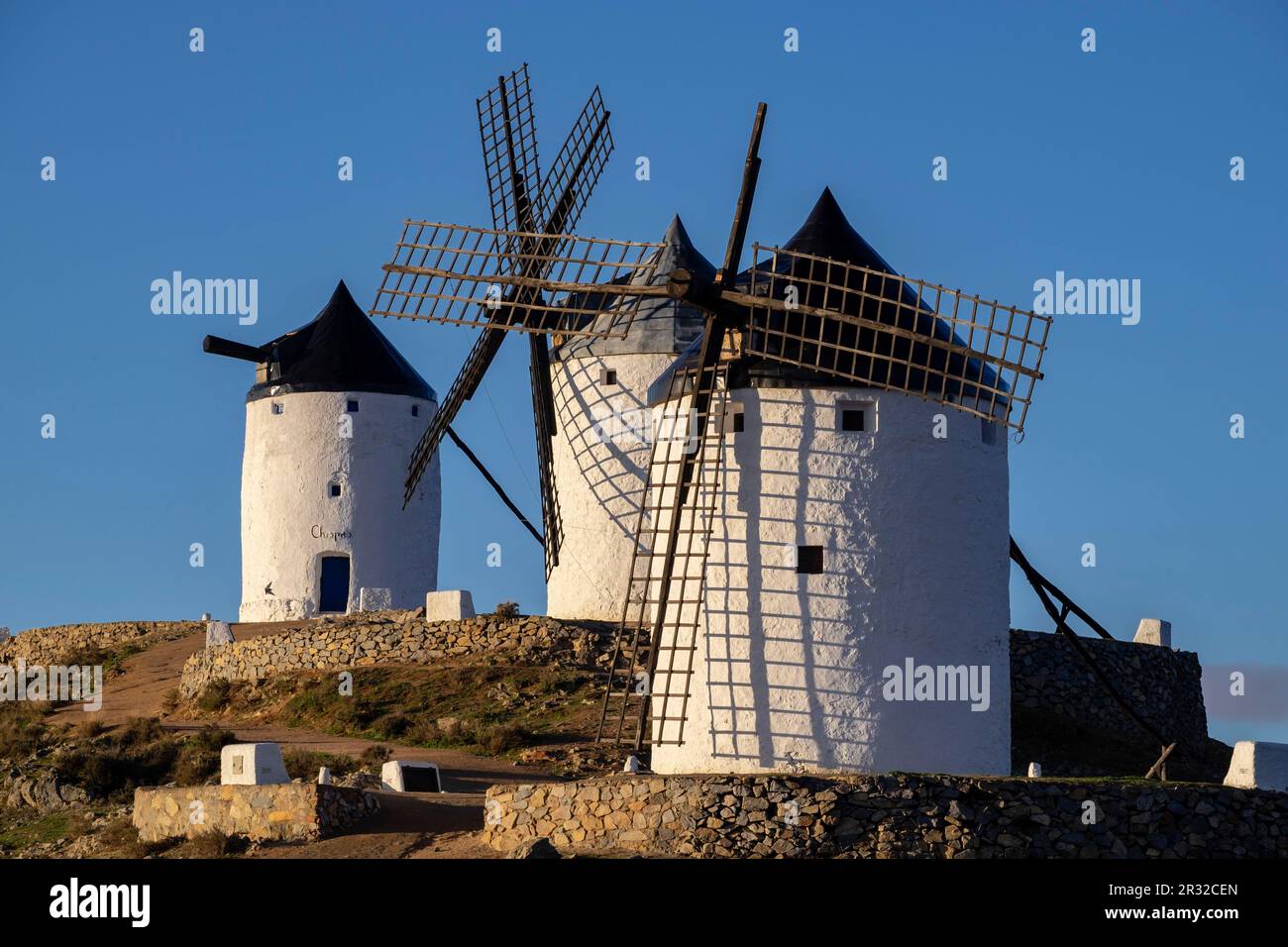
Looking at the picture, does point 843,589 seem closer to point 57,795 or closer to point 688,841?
point 688,841

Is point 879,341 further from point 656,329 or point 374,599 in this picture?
point 374,599

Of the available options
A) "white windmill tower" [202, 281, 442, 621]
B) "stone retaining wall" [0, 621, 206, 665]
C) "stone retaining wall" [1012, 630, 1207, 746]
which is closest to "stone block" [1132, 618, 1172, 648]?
"stone retaining wall" [1012, 630, 1207, 746]

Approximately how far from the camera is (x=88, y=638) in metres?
39.9

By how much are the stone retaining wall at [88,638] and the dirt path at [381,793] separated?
0.82m

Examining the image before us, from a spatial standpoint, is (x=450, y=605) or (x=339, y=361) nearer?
(x=450, y=605)

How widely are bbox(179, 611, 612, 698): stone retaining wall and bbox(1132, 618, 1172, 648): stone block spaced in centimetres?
855

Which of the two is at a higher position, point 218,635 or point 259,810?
point 218,635

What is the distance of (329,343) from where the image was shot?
124 feet

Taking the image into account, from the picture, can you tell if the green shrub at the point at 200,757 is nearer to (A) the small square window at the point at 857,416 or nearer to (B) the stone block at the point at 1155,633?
(A) the small square window at the point at 857,416

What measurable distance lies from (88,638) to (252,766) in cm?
1996

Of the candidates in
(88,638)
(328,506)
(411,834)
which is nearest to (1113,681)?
(411,834)
